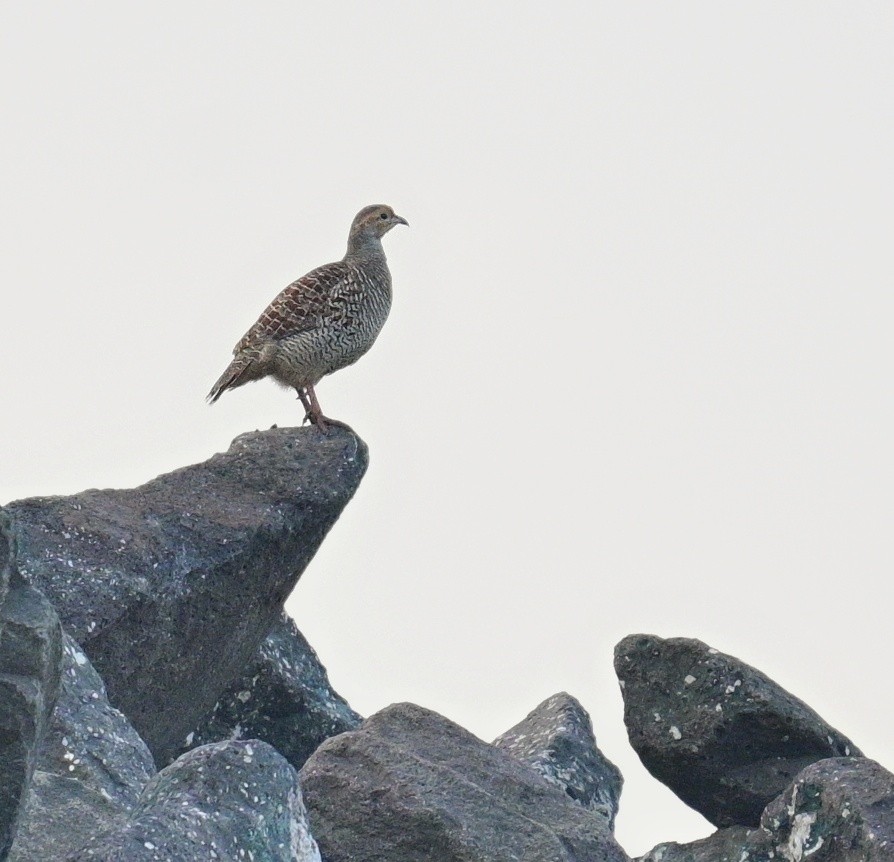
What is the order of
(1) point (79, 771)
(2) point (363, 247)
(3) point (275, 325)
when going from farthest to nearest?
(2) point (363, 247) → (3) point (275, 325) → (1) point (79, 771)

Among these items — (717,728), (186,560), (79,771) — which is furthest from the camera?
(186,560)

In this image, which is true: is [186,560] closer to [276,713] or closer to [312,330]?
[276,713]

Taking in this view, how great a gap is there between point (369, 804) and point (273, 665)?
3279 millimetres

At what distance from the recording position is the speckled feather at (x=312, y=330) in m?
14.4

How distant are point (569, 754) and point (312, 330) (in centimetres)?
401

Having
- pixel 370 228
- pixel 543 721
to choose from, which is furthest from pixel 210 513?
pixel 370 228

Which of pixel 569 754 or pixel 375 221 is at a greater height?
pixel 375 221

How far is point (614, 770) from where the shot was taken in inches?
484

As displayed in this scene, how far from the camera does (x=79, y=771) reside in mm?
8812

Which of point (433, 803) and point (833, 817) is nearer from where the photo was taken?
point (433, 803)

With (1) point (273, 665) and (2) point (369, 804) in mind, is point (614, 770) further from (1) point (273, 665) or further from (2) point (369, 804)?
(2) point (369, 804)

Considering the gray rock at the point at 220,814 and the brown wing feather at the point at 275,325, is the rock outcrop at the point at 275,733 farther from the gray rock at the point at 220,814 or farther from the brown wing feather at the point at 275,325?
the brown wing feather at the point at 275,325

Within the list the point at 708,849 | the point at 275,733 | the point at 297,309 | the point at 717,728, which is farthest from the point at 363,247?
the point at 708,849

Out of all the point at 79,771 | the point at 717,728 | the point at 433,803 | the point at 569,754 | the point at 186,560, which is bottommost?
the point at 79,771
